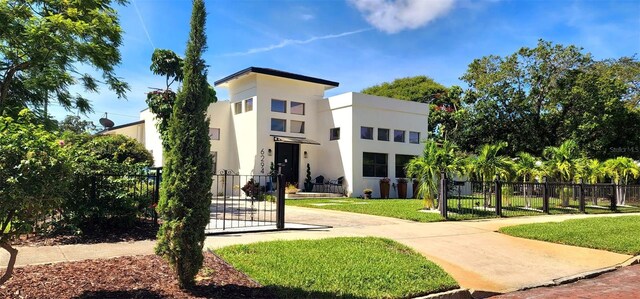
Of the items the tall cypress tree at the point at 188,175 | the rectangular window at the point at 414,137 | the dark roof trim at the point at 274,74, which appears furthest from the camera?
the rectangular window at the point at 414,137

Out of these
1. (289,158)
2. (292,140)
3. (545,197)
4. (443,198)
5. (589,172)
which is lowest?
(545,197)

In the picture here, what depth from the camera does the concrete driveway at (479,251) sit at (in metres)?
6.82

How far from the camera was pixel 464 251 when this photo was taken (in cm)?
852

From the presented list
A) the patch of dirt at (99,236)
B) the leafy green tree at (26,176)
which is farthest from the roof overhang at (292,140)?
the leafy green tree at (26,176)

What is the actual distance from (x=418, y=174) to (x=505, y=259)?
7230mm

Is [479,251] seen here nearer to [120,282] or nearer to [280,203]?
[280,203]

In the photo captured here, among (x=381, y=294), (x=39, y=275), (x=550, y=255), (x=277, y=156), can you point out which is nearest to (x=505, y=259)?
(x=550, y=255)

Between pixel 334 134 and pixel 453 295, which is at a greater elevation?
pixel 334 134

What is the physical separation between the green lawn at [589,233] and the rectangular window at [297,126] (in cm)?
1480

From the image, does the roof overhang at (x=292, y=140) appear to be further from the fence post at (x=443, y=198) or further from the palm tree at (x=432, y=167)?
the fence post at (x=443, y=198)

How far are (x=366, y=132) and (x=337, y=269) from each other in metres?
18.5

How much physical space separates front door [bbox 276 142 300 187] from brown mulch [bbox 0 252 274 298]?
18098 millimetres

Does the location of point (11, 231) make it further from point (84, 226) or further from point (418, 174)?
point (418, 174)

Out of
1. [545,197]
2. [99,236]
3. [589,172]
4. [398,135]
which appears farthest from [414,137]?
[99,236]
